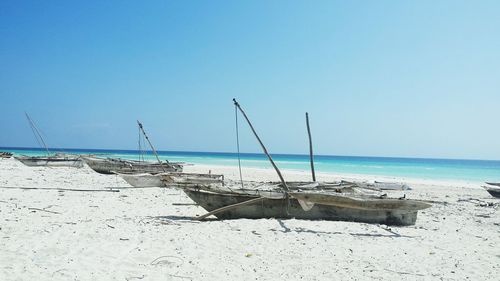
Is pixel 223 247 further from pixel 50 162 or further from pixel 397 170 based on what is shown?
A: pixel 397 170

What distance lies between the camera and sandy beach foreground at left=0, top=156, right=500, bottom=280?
5.08m

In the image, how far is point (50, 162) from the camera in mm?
24375

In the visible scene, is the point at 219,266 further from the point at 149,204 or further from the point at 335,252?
the point at 149,204

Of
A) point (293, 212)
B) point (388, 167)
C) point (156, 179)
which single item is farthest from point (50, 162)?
point (388, 167)

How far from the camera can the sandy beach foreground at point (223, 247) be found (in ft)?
16.7

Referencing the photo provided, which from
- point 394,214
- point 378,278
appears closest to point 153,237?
point 378,278

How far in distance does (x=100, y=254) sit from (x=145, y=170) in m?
13.6

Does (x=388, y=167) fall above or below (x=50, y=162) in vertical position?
below

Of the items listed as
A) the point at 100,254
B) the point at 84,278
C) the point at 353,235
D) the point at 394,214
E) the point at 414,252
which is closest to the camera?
the point at 84,278

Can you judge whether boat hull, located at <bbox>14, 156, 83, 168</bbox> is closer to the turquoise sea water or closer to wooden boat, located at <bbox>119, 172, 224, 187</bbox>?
the turquoise sea water

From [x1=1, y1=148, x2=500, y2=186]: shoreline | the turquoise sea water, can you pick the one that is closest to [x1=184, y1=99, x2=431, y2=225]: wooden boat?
[x1=1, y1=148, x2=500, y2=186]: shoreline

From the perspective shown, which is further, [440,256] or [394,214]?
[394,214]

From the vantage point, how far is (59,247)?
19.0 feet

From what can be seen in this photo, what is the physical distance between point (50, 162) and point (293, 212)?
→ 69.0ft
